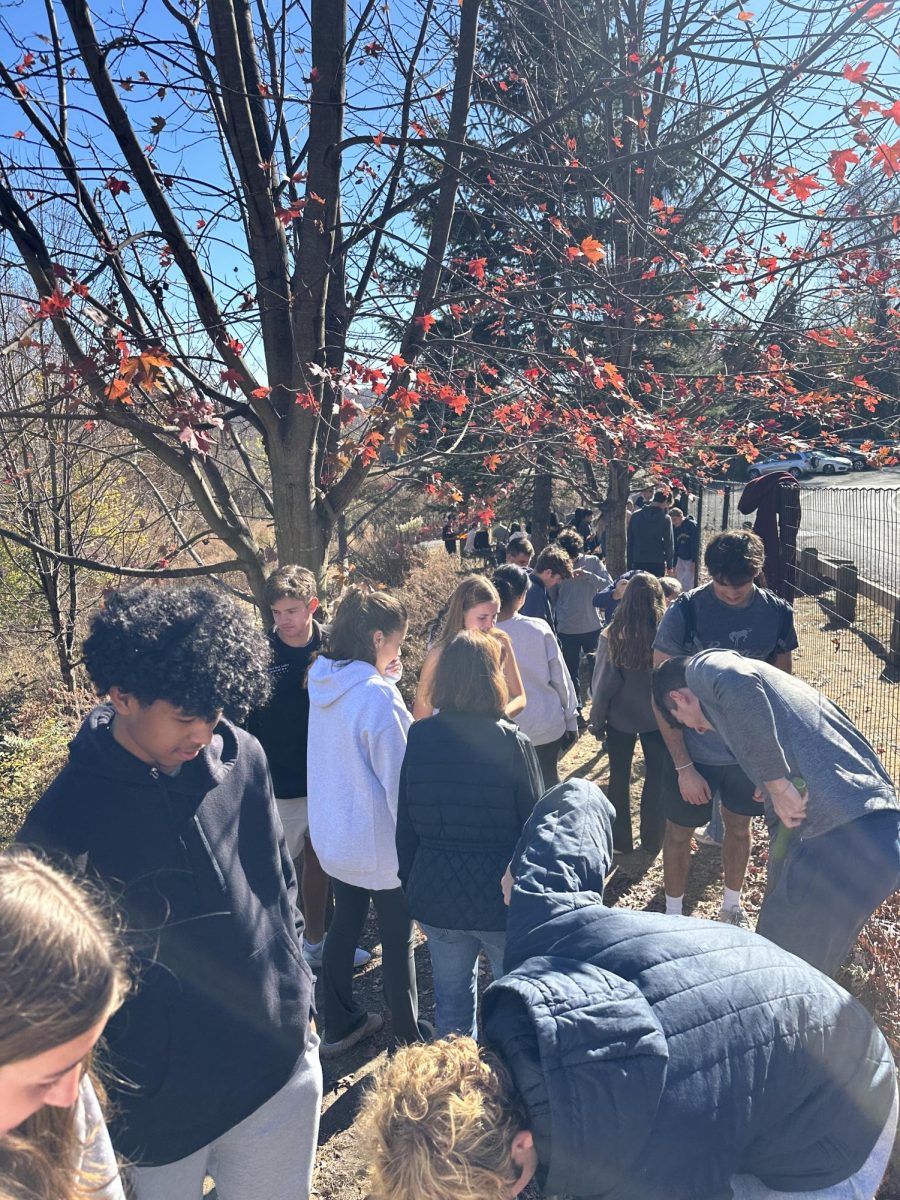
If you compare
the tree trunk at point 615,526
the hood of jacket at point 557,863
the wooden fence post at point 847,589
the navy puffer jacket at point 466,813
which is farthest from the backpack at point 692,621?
the wooden fence post at point 847,589

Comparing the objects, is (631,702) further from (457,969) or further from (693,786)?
(457,969)

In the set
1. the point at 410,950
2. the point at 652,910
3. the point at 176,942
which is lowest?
the point at 652,910

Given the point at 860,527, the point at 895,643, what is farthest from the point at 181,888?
the point at 860,527

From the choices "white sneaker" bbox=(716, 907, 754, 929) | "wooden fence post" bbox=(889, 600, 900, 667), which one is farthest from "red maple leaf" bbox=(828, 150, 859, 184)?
"wooden fence post" bbox=(889, 600, 900, 667)

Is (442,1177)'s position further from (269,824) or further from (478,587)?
(478,587)

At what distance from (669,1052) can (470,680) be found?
138cm

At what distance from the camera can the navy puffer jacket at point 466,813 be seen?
8.33 ft

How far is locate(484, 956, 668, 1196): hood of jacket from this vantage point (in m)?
1.23

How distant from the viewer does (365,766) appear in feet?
9.13

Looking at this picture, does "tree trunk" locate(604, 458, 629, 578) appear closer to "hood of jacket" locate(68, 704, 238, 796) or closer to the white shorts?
the white shorts

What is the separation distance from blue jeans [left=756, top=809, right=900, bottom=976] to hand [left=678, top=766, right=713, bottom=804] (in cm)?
96

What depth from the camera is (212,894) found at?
5.61 ft

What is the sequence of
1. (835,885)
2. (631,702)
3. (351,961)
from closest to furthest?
(835,885), (351,961), (631,702)

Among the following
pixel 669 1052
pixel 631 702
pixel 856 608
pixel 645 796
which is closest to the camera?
pixel 669 1052
